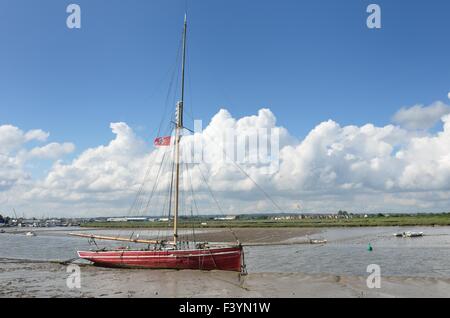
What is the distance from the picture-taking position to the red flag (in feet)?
133

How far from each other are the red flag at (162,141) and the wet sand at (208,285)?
40.8 feet

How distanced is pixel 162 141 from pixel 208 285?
16555 mm

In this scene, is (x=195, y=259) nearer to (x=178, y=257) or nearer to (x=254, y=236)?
(x=178, y=257)

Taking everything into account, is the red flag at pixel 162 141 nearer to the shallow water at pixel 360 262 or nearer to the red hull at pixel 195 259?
the red hull at pixel 195 259

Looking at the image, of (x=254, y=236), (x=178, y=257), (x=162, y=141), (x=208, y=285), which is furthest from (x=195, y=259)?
(x=254, y=236)

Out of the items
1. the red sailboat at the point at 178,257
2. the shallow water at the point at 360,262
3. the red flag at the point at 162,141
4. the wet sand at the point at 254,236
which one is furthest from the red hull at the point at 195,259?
the wet sand at the point at 254,236

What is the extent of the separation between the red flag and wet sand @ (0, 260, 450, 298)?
12430mm

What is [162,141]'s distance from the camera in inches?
1599

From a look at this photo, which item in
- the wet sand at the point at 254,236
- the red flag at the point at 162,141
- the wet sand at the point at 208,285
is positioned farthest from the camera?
the wet sand at the point at 254,236

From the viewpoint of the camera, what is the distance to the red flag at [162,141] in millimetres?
40406

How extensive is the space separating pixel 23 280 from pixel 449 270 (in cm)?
3813

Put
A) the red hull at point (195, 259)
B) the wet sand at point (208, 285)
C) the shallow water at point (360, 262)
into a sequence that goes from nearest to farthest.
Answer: the wet sand at point (208, 285), the red hull at point (195, 259), the shallow water at point (360, 262)
